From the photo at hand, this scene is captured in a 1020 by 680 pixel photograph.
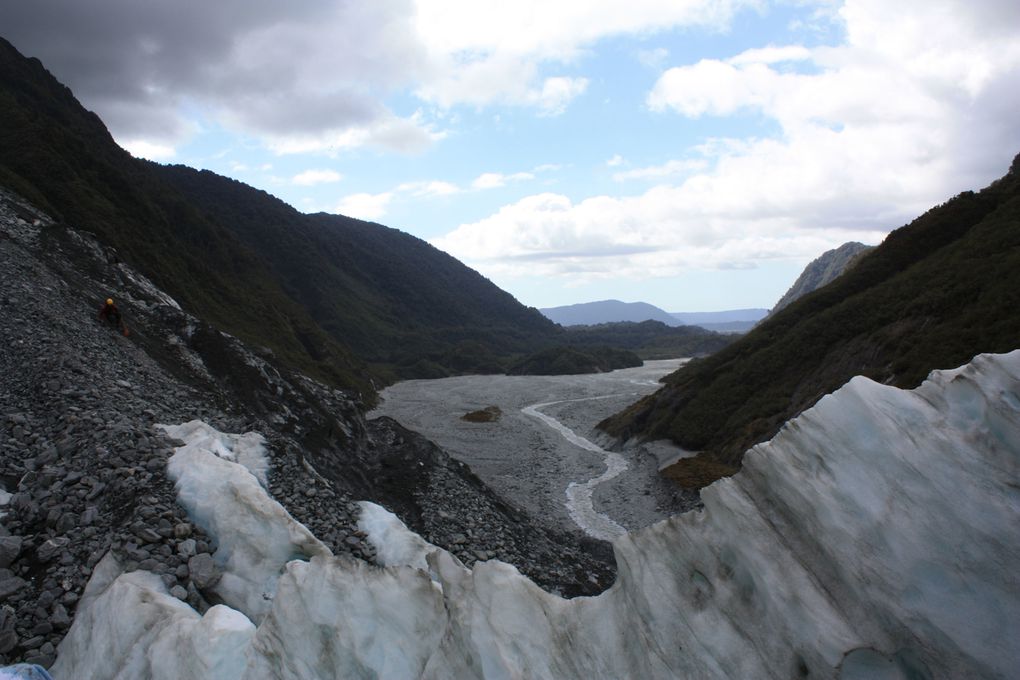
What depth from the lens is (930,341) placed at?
35000 mm

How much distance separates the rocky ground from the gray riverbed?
731 centimetres

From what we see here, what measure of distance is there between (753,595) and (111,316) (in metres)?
29.7

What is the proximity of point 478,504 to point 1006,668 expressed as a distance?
69.5 feet

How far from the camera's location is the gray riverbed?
119 feet

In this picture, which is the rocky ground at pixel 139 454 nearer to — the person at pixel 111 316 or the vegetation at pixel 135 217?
the person at pixel 111 316

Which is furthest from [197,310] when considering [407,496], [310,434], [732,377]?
[732,377]

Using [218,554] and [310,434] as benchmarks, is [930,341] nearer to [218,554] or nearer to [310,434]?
[310,434]

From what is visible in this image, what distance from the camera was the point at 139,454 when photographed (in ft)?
47.2

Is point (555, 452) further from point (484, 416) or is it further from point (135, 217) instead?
point (135, 217)

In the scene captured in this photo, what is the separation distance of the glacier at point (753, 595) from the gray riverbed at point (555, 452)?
23.6 m

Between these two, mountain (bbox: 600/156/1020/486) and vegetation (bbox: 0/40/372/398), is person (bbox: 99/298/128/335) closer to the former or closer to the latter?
vegetation (bbox: 0/40/372/398)

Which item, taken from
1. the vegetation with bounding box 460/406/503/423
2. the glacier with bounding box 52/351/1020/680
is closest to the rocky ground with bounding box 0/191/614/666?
the glacier with bounding box 52/351/1020/680

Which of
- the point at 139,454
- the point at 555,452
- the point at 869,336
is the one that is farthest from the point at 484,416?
the point at 139,454

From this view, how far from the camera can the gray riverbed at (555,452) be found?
119 ft
